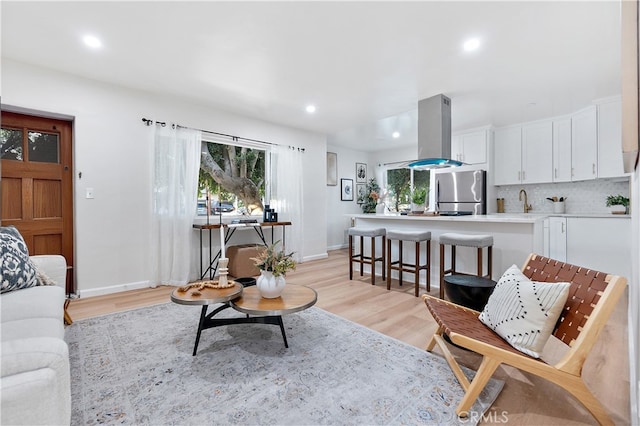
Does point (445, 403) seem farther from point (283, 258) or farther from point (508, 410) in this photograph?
point (283, 258)

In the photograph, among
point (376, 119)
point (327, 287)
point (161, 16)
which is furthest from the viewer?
point (376, 119)

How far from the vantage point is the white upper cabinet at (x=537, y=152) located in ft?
15.3

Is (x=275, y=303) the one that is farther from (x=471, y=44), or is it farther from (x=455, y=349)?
(x=471, y=44)

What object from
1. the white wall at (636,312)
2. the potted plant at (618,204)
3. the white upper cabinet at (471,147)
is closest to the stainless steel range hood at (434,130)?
the white upper cabinet at (471,147)

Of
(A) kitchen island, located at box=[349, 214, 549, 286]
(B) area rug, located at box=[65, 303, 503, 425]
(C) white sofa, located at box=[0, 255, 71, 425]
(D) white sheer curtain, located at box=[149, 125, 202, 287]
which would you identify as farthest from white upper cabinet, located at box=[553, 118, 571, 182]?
(C) white sofa, located at box=[0, 255, 71, 425]

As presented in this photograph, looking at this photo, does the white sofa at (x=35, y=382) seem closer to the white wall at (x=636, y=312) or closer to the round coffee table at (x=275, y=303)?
the round coffee table at (x=275, y=303)

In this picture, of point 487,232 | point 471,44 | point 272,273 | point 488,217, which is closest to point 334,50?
point 471,44

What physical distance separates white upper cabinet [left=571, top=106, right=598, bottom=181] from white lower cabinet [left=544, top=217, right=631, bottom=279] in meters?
0.77

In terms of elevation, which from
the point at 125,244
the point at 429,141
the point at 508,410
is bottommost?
the point at 508,410

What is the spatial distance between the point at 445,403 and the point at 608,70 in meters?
3.78

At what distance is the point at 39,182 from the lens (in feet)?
10.3

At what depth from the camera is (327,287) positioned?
368 cm

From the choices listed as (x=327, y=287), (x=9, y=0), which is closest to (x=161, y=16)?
(x=9, y=0)

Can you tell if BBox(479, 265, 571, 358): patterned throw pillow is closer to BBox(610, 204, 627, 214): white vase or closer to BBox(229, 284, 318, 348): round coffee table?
BBox(229, 284, 318, 348): round coffee table
